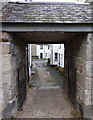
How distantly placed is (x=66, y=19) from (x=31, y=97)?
4109 mm

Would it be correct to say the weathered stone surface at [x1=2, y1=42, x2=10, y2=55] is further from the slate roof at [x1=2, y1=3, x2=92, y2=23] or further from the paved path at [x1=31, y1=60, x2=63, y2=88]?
the paved path at [x1=31, y1=60, x2=63, y2=88]

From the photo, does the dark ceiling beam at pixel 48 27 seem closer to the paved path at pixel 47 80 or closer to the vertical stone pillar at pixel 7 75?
the vertical stone pillar at pixel 7 75

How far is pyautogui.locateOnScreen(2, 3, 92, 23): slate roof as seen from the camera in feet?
10.5

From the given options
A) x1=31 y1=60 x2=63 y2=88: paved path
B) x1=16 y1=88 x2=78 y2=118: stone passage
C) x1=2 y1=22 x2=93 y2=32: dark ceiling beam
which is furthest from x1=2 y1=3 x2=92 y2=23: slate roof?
x1=31 y1=60 x2=63 y2=88: paved path

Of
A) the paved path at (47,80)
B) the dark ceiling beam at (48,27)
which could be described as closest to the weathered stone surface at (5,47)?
the dark ceiling beam at (48,27)

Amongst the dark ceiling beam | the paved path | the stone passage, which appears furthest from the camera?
the paved path

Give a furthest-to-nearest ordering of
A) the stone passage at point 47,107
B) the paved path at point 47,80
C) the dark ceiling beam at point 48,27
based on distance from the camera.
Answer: the paved path at point 47,80, the stone passage at point 47,107, the dark ceiling beam at point 48,27

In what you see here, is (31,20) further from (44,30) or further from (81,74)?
(81,74)

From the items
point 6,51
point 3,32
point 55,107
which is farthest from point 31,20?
point 55,107

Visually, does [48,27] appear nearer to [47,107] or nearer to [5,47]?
[5,47]

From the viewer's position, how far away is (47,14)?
3.59 meters

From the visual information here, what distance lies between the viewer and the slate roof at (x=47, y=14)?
3.21m

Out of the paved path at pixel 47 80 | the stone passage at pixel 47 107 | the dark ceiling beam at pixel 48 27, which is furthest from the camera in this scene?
the paved path at pixel 47 80

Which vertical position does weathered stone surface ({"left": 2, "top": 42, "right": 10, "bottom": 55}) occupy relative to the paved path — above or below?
above
